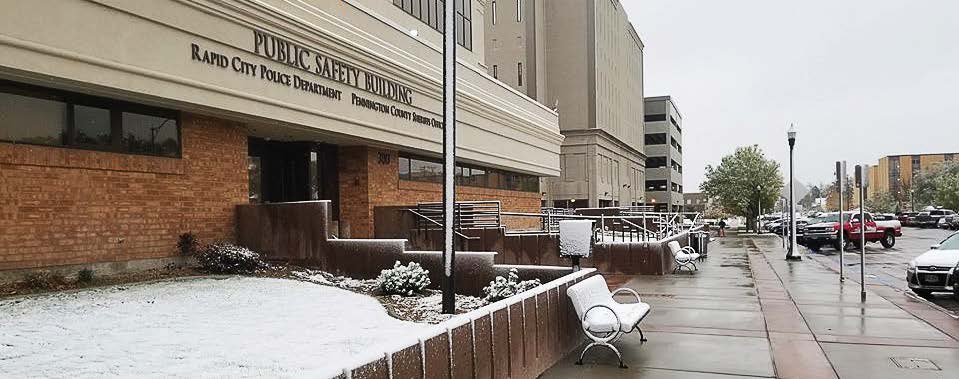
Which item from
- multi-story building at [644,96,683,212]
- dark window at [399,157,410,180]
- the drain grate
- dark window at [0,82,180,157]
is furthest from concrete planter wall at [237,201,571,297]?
multi-story building at [644,96,683,212]

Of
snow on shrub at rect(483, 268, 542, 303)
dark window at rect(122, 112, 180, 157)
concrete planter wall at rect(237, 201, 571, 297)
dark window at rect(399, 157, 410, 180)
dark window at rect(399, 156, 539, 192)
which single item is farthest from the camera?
dark window at rect(399, 156, 539, 192)

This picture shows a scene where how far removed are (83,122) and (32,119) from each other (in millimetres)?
953

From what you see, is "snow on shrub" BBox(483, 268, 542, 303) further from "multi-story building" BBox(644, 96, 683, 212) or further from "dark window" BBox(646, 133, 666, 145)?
"dark window" BBox(646, 133, 666, 145)

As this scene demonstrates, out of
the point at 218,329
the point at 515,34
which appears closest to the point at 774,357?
the point at 218,329

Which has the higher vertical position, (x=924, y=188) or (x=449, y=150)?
(x=449, y=150)

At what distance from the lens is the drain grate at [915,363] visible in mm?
7365

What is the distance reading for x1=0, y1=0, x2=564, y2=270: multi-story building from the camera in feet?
35.1

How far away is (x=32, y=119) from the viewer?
10984 millimetres

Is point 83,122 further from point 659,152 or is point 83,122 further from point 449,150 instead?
point 659,152

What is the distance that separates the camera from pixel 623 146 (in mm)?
66062

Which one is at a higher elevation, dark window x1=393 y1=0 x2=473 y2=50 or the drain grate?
dark window x1=393 y1=0 x2=473 y2=50

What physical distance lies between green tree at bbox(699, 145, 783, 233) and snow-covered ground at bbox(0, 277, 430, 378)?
195 ft

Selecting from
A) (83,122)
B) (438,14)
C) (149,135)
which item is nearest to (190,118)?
(149,135)

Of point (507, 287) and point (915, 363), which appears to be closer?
point (915, 363)
